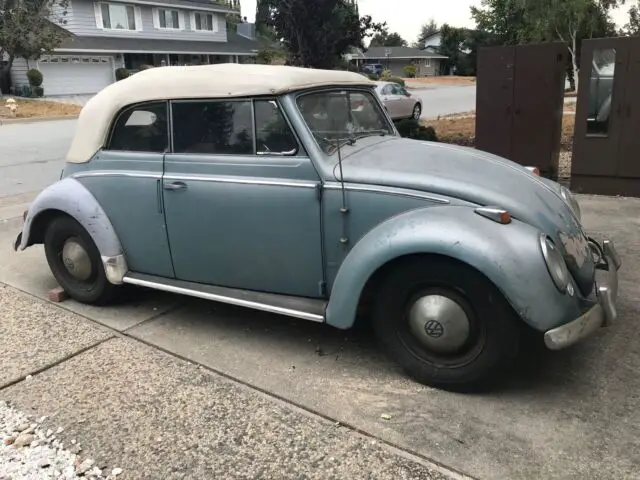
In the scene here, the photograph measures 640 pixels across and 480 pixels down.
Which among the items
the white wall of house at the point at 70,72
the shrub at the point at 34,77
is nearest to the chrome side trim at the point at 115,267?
the shrub at the point at 34,77

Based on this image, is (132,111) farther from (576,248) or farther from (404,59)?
(404,59)

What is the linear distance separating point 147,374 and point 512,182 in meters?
2.39

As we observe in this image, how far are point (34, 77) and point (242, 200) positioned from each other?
31.6m

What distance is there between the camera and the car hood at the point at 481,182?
304 cm

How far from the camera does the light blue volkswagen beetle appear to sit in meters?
2.91

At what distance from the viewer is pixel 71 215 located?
4227 millimetres

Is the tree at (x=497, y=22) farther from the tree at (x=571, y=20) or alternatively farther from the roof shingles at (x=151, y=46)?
the roof shingles at (x=151, y=46)

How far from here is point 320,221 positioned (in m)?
3.32

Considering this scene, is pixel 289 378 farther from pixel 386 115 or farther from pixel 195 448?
pixel 386 115

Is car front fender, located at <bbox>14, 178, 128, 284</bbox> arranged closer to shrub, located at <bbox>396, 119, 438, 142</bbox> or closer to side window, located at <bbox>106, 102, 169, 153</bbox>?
side window, located at <bbox>106, 102, 169, 153</bbox>

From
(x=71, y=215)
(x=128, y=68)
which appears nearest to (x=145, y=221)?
(x=71, y=215)

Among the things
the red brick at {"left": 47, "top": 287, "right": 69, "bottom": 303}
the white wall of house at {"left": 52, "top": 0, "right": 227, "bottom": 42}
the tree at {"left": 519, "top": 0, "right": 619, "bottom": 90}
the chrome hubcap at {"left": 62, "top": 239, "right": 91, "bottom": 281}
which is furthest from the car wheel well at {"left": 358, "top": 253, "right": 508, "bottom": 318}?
the white wall of house at {"left": 52, "top": 0, "right": 227, "bottom": 42}

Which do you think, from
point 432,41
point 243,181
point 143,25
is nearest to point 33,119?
point 143,25

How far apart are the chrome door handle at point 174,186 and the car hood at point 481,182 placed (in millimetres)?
1060
